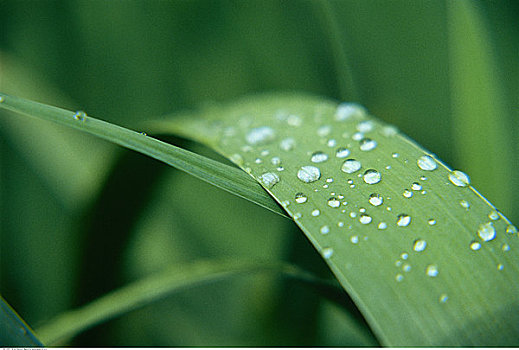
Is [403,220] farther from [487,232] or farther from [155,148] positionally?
[155,148]

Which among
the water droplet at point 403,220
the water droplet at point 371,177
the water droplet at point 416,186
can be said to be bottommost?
the water droplet at point 403,220

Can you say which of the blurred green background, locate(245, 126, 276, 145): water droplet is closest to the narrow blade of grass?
locate(245, 126, 276, 145): water droplet

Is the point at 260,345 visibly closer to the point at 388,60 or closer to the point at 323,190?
the point at 323,190

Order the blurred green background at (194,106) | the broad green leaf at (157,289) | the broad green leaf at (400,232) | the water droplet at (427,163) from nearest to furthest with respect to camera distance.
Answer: the broad green leaf at (400,232) < the water droplet at (427,163) < the broad green leaf at (157,289) < the blurred green background at (194,106)

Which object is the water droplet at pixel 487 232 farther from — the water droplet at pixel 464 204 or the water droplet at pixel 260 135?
the water droplet at pixel 260 135

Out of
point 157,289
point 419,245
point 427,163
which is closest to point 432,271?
point 419,245

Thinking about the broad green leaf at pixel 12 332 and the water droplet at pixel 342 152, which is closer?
the broad green leaf at pixel 12 332

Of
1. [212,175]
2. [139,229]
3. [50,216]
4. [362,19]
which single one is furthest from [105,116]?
[212,175]

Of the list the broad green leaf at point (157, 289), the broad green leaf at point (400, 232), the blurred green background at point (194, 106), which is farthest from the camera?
the blurred green background at point (194, 106)

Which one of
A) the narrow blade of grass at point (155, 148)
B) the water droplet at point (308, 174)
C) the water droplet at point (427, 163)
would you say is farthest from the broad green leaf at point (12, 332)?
the water droplet at point (427, 163)
